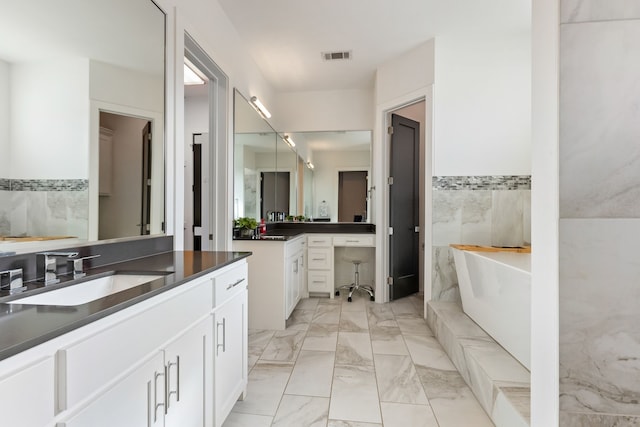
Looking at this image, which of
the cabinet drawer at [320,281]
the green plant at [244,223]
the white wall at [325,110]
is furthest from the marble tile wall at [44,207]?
the white wall at [325,110]

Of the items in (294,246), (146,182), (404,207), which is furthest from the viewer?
(404,207)

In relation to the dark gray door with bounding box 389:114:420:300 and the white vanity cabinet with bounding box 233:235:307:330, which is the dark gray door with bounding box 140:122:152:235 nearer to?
the white vanity cabinet with bounding box 233:235:307:330

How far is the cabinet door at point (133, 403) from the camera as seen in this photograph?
2.34ft

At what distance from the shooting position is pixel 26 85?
3.50ft

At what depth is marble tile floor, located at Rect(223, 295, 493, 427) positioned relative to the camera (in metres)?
1.63

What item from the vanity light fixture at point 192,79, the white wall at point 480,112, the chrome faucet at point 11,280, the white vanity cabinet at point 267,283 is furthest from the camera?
the vanity light fixture at point 192,79

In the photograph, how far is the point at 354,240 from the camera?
3.85 metres

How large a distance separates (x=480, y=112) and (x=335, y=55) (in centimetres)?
170

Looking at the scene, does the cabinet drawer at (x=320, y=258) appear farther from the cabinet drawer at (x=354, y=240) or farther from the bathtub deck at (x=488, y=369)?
the bathtub deck at (x=488, y=369)

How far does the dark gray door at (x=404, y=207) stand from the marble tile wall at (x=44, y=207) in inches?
122

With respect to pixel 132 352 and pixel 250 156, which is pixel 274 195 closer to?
pixel 250 156

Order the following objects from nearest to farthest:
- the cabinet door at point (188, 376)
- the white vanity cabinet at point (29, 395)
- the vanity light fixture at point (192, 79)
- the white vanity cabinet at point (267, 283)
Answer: the white vanity cabinet at point (29, 395)
the cabinet door at point (188, 376)
the white vanity cabinet at point (267, 283)
the vanity light fixture at point (192, 79)

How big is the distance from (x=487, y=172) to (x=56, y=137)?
11.2ft

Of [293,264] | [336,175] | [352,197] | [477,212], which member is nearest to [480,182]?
[477,212]
